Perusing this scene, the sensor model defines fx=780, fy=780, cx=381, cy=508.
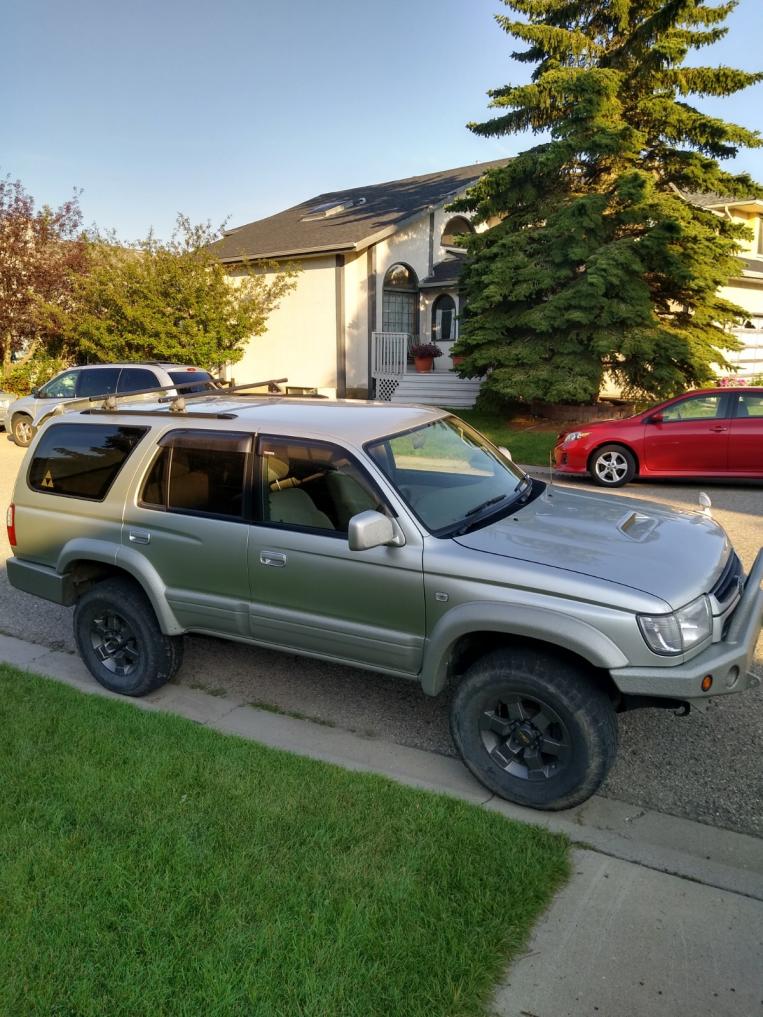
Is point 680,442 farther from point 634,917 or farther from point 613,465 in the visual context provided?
point 634,917

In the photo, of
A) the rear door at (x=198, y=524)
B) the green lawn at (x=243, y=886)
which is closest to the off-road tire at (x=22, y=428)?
the rear door at (x=198, y=524)

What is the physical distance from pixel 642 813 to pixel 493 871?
3.08ft

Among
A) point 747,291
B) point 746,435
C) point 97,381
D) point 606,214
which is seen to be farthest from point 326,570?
point 747,291

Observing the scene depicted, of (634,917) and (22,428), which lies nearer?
(634,917)

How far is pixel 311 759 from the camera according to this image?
13.0ft

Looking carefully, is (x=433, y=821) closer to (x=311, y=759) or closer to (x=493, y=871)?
(x=493, y=871)

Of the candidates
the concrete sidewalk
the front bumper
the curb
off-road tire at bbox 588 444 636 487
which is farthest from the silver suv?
off-road tire at bbox 588 444 636 487

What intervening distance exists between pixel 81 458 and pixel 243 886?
123 inches

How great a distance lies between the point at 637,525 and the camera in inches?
163

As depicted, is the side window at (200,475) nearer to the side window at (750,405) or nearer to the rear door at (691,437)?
the rear door at (691,437)

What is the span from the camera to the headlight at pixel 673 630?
10.7 ft

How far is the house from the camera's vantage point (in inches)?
878

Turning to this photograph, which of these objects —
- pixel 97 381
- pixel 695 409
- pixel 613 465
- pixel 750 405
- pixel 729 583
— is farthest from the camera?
pixel 97 381

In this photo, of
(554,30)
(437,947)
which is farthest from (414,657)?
(554,30)
